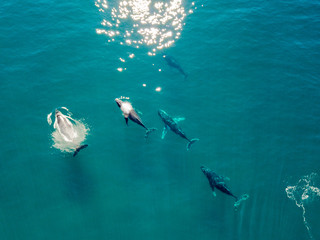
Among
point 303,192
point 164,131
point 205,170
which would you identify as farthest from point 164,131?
point 303,192

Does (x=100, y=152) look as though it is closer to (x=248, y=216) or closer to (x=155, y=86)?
(x=155, y=86)

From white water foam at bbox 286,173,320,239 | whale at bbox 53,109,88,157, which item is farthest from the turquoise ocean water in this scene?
whale at bbox 53,109,88,157

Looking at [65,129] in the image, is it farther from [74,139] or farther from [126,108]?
[126,108]

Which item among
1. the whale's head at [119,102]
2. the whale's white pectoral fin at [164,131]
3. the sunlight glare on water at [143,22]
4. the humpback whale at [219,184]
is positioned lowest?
the humpback whale at [219,184]

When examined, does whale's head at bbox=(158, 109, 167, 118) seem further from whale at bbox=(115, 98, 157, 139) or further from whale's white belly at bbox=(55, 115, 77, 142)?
whale's white belly at bbox=(55, 115, 77, 142)

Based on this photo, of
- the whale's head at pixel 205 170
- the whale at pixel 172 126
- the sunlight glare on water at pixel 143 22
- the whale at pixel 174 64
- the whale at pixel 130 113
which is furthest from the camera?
the sunlight glare on water at pixel 143 22

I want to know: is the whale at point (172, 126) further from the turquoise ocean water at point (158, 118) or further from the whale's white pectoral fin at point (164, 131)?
the turquoise ocean water at point (158, 118)

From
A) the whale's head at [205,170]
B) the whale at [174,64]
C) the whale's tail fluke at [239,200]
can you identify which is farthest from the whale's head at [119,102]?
the whale's tail fluke at [239,200]
